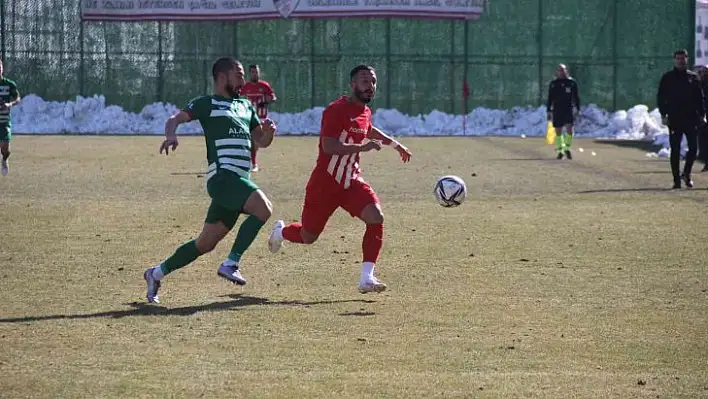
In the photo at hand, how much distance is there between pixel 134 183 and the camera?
22.5 m

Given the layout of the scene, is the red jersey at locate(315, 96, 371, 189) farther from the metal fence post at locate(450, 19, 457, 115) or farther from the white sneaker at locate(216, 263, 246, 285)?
the metal fence post at locate(450, 19, 457, 115)

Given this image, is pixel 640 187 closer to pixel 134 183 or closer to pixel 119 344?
pixel 134 183

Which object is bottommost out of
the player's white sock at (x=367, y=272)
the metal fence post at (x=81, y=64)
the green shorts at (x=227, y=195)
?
the player's white sock at (x=367, y=272)

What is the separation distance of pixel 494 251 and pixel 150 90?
3458cm

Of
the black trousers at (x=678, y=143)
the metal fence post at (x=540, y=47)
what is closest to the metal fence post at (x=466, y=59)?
the metal fence post at (x=540, y=47)

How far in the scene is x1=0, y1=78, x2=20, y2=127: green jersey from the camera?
24047 mm

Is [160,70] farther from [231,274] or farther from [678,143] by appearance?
[231,274]

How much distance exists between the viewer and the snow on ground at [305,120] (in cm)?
4566

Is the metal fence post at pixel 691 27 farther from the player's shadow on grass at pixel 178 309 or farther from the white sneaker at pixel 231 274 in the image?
the player's shadow on grass at pixel 178 309

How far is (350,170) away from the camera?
11.2 meters

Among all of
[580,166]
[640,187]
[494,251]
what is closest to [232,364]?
[494,251]

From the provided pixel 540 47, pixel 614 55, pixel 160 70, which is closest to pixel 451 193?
pixel 160 70

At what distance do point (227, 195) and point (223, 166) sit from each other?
0.25 metres

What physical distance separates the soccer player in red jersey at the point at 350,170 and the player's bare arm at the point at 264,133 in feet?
1.53
